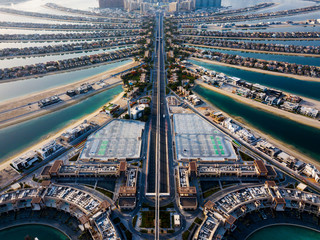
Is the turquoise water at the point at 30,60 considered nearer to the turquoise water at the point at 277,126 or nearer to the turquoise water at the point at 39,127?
the turquoise water at the point at 39,127

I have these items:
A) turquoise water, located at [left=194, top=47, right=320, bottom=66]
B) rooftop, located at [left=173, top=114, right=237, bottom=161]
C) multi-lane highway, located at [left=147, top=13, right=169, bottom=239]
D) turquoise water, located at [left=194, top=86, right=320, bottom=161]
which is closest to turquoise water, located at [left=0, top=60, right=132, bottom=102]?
multi-lane highway, located at [left=147, top=13, right=169, bottom=239]

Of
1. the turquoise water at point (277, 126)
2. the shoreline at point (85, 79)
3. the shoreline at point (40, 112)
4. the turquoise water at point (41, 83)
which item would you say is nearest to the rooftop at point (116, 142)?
the shoreline at point (40, 112)

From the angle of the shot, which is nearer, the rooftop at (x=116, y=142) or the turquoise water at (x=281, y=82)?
the rooftop at (x=116, y=142)

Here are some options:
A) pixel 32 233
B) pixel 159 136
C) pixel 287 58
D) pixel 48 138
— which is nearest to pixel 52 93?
pixel 48 138

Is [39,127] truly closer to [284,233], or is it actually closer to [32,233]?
[32,233]

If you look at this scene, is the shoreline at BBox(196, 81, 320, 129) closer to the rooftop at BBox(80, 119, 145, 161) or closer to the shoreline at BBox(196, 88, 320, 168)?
the shoreline at BBox(196, 88, 320, 168)

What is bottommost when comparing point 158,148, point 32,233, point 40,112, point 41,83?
point 32,233

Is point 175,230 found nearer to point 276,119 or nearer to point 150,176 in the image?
point 150,176
